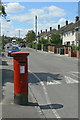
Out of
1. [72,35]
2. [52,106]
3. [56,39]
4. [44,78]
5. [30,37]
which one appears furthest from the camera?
→ [30,37]

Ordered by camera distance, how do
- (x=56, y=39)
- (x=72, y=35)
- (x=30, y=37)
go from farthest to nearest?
(x=30, y=37) < (x=56, y=39) < (x=72, y=35)

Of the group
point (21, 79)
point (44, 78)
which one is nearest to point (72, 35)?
point (44, 78)

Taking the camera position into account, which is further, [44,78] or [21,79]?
[44,78]

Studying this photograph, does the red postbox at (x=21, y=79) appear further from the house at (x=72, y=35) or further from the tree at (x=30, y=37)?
the tree at (x=30, y=37)

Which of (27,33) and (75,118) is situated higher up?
(27,33)

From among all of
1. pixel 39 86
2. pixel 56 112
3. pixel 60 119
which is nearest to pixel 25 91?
pixel 56 112

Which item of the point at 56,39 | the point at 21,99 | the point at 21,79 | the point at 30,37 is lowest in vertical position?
the point at 21,99

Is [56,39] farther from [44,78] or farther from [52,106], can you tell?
Answer: [52,106]

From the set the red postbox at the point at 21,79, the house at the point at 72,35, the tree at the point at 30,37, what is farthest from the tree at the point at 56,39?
the red postbox at the point at 21,79

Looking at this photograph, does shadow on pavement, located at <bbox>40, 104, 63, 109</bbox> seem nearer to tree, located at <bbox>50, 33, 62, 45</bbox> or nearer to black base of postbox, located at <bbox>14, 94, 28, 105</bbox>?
A: black base of postbox, located at <bbox>14, 94, 28, 105</bbox>

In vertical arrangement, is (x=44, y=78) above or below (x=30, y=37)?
below

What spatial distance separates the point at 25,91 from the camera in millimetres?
7816

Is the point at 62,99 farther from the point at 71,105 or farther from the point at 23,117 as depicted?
the point at 23,117

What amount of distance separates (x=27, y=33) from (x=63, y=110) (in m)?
112
